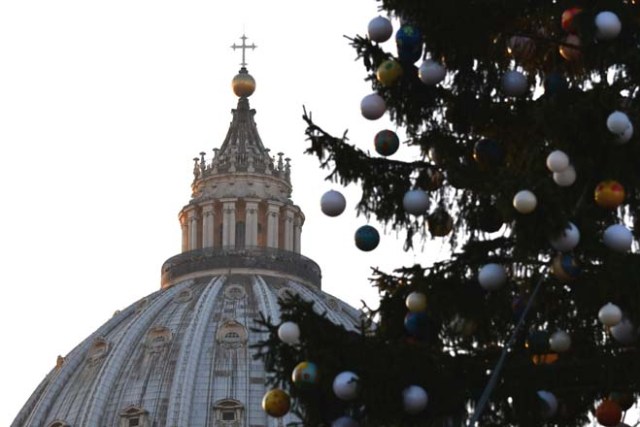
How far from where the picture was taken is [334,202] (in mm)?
24266

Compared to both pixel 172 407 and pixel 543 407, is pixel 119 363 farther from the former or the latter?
pixel 543 407

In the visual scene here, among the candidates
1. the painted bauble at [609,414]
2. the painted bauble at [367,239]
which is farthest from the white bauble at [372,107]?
the painted bauble at [609,414]

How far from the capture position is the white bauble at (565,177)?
23016 mm

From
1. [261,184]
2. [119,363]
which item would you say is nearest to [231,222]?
[261,184]

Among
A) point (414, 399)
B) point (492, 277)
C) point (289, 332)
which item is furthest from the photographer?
point (492, 277)

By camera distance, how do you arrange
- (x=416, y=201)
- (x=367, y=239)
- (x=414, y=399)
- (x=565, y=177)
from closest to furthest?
(x=565, y=177) < (x=414, y=399) < (x=416, y=201) < (x=367, y=239)

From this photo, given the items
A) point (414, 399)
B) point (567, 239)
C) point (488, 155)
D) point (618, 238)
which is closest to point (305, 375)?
point (414, 399)

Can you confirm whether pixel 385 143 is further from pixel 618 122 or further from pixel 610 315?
pixel 610 315

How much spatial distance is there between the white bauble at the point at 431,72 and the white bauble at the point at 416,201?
1.17 m

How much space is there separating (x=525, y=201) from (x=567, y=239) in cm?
63

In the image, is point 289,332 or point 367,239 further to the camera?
point 367,239

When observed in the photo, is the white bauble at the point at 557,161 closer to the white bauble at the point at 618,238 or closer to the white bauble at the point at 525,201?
the white bauble at the point at 525,201

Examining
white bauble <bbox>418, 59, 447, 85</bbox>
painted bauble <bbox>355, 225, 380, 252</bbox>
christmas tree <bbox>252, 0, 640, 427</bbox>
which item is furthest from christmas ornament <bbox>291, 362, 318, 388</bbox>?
white bauble <bbox>418, 59, 447, 85</bbox>

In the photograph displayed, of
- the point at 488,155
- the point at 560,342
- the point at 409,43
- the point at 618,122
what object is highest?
the point at 409,43
